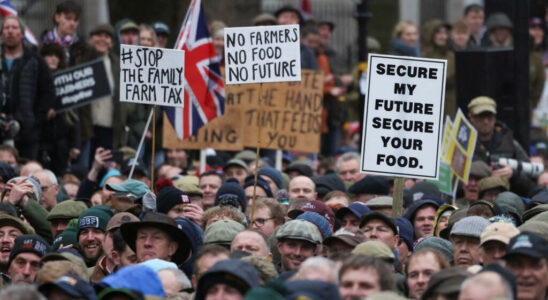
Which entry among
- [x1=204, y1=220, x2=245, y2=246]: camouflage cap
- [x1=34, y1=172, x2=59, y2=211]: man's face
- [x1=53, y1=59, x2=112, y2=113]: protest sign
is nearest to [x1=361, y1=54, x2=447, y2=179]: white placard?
[x1=204, y1=220, x2=245, y2=246]: camouflage cap

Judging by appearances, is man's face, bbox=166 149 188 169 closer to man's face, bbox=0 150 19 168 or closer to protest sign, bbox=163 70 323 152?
protest sign, bbox=163 70 323 152

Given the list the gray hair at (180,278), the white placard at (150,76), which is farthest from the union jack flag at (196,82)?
the gray hair at (180,278)

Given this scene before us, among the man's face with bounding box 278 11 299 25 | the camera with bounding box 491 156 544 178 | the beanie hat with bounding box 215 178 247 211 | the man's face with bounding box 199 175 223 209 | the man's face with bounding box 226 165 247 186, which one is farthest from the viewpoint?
the man's face with bounding box 278 11 299 25

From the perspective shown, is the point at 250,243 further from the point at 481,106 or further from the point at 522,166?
the point at 481,106

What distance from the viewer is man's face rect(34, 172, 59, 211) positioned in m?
14.5

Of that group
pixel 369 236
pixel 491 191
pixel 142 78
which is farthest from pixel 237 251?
pixel 491 191

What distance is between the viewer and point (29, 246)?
37.3 ft

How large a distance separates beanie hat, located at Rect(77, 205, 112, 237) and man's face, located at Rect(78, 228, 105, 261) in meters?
0.03

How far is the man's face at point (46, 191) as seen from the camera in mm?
14477

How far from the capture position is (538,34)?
22.8 m

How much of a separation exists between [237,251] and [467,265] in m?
1.78

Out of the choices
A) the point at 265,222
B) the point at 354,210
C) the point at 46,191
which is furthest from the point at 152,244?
the point at 46,191

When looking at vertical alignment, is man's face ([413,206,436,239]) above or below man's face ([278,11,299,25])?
below

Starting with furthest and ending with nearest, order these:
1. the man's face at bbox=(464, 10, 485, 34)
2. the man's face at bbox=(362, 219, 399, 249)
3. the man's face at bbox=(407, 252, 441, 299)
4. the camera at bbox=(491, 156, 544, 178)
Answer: the man's face at bbox=(464, 10, 485, 34)
the camera at bbox=(491, 156, 544, 178)
the man's face at bbox=(362, 219, 399, 249)
the man's face at bbox=(407, 252, 441, 299)
